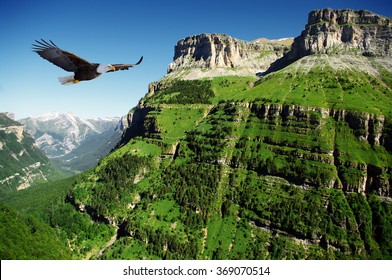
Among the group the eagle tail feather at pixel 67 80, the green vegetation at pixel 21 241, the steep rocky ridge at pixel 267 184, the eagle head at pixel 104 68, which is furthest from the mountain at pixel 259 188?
the eagle head at pixel 104 68

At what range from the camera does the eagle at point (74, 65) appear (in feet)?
46.8

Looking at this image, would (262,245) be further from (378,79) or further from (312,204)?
(378,79)

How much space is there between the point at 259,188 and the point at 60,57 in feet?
463

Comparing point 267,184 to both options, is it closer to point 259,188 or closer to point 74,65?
point 259,188

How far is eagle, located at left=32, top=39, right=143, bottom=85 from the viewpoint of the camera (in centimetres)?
1427

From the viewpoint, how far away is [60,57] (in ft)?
50.7

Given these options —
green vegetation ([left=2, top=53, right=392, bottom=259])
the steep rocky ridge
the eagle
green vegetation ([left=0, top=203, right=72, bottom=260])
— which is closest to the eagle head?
the eagle

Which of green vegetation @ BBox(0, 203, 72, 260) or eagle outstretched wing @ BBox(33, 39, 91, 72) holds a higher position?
eagle outstretched wing @ BBox(33, 39, 91, 72)

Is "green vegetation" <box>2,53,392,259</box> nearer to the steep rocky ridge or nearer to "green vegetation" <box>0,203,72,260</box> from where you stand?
the steep rocky ridge

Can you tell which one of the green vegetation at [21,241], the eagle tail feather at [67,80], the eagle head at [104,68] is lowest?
the green vegetation at [21,241]

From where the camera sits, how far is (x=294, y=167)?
484ft

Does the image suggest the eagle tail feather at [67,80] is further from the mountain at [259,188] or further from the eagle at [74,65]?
the mountain at [259,188]

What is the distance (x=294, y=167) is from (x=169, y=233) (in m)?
68.0

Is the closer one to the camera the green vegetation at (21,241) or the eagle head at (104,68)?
the eagle head at (104,68)
